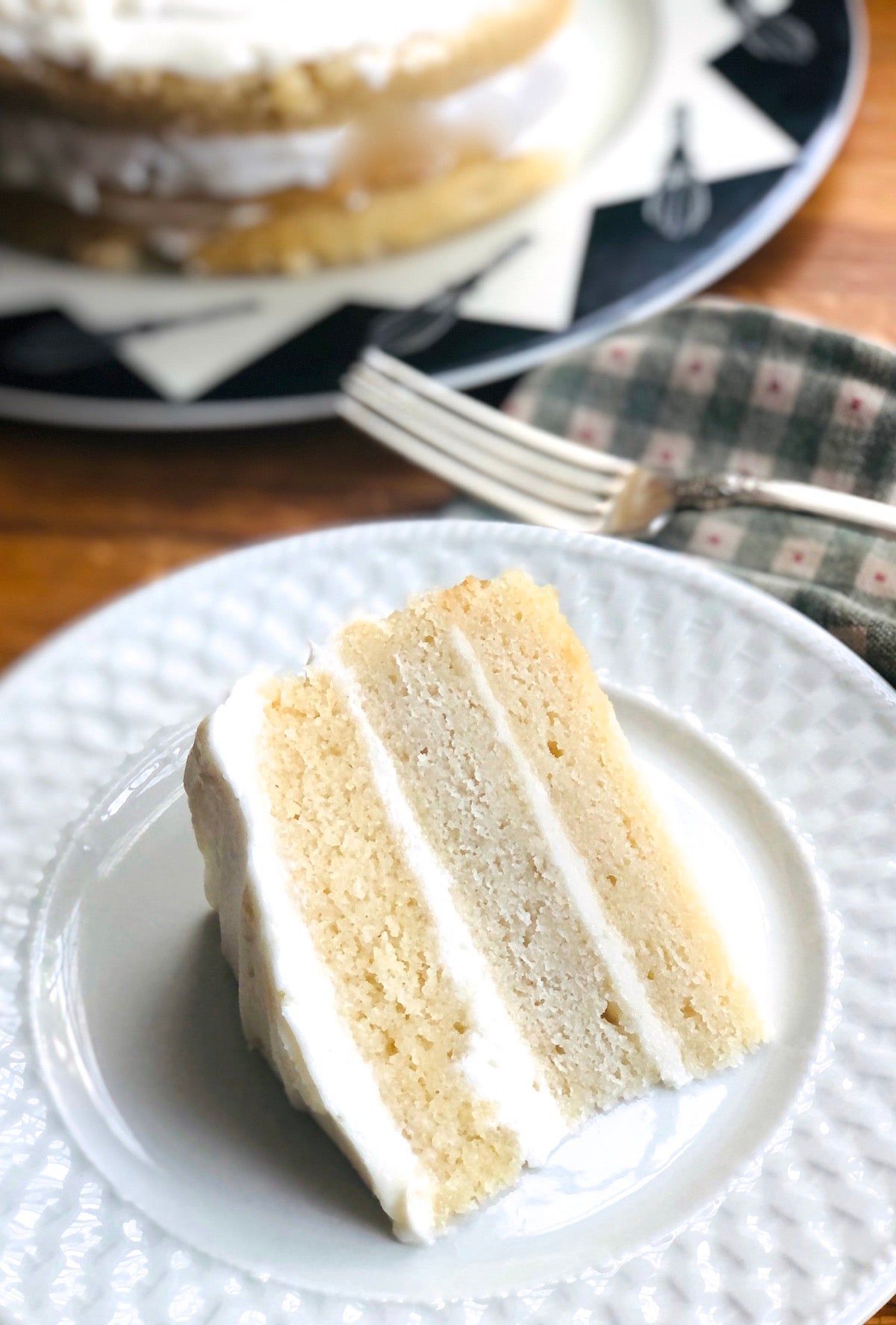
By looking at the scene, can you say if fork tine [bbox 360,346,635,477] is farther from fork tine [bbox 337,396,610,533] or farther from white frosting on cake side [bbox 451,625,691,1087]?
white frosting on cake side [bbox 451,625,691,1087]

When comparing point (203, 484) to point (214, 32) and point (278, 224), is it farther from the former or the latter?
point (214, 32)

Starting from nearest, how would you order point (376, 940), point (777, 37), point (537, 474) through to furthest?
1. point (376, 940)
2. point (537, 474)
3. point (777, 37)

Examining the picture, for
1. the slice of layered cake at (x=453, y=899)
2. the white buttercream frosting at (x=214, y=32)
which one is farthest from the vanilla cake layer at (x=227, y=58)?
the slice of layered cake at (x=453, y=899)

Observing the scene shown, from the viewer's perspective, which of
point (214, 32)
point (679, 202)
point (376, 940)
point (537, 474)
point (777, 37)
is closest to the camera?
point (376, 940)

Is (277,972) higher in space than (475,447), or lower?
lower

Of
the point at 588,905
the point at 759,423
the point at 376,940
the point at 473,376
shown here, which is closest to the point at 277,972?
the point at 376,940

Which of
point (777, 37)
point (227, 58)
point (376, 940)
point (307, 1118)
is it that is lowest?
point (307, 1118)

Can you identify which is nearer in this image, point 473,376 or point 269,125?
point 473,376
